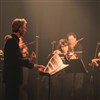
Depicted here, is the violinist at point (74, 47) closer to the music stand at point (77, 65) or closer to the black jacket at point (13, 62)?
the music stand at point (77, 65)

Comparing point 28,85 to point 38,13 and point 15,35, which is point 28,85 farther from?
point 15,35

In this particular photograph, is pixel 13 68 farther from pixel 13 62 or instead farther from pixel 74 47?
pixel 74 47

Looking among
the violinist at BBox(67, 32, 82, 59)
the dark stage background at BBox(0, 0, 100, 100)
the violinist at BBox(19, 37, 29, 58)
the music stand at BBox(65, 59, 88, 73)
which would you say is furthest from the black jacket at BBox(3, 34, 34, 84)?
the dark stage background at BBox(0, 0, 100, 100)

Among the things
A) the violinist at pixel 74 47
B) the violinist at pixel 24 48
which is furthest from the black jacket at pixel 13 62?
the violinist at pixel 24 48

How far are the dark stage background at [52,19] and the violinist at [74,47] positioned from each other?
0.60ft

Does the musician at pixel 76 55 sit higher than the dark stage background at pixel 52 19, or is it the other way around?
the dark stage background at pixel 52 19

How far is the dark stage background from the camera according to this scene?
6.80 m

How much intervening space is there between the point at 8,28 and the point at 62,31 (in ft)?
3.84

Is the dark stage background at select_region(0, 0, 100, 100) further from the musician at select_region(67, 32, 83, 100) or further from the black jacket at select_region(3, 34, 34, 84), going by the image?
the black jacket at select_region(3, 34, 34, 84)

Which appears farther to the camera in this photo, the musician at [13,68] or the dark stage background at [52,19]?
the dark stage background at [52,19]

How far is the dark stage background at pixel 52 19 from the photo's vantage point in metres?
6.80

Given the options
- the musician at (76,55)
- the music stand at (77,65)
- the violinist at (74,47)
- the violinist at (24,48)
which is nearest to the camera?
the music stand at (77,65)

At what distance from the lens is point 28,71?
6.40m

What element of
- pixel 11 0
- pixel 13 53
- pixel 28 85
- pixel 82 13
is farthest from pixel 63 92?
pixel 13 53
